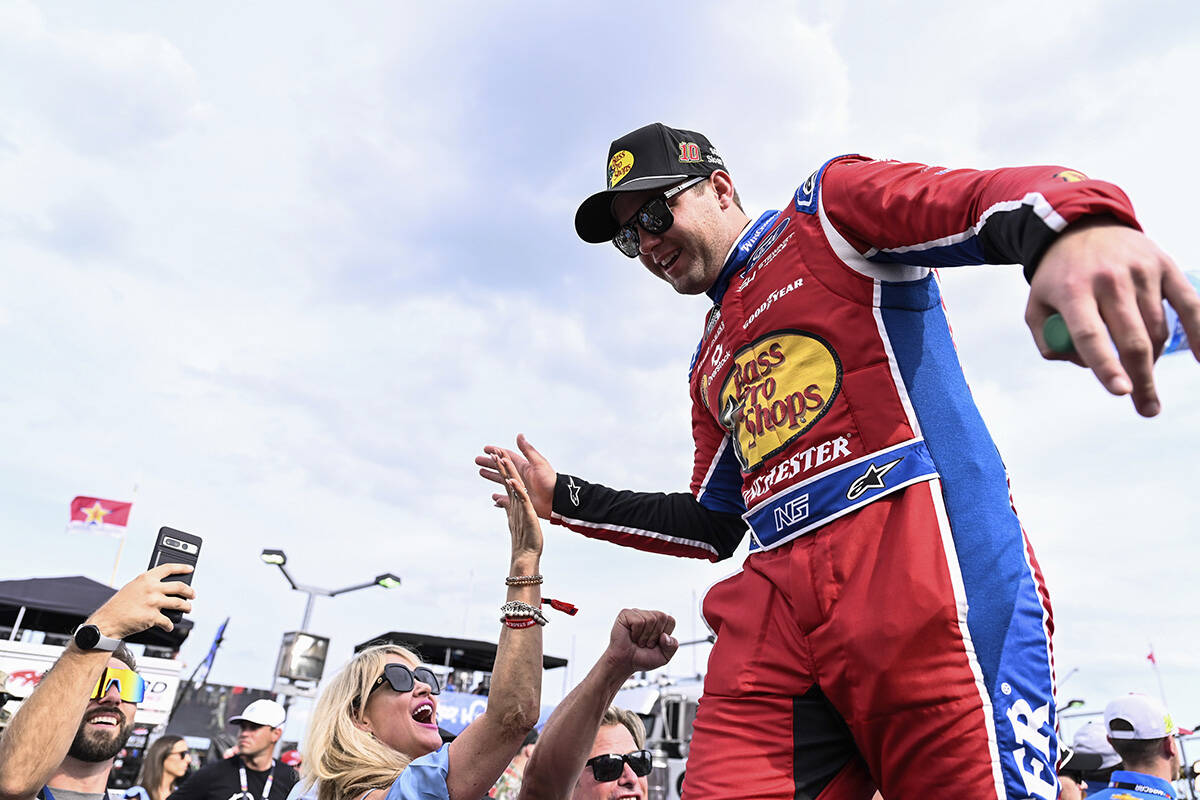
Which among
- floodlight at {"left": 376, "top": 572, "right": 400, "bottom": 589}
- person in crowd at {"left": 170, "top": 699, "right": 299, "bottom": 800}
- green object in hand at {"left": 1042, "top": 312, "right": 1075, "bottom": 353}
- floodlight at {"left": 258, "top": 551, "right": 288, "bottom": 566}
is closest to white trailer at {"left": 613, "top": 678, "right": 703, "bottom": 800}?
floodlight at {"left": 376, "top": 572, "right": 400, "bottom": 589}

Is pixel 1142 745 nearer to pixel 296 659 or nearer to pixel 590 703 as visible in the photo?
pixel 590 703

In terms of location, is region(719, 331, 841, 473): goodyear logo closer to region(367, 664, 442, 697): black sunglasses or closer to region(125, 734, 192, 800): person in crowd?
region(367, 664, 442, 697): black sunglasses

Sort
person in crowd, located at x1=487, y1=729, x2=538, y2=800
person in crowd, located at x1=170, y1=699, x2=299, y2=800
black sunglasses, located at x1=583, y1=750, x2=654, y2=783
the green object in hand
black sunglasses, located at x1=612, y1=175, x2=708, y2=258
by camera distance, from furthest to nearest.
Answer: person in crowd, located at x1=170, y1=699, x2=299, y2=800, person in crowd, located at x1=487, y1=729, x2=538, y2=800, black sunglasses, located at x1=583, y1=750, x2=654, y2=783, black sunglasses, located at x1=612, y1=175, x2=708, y2=258, the green object in hand

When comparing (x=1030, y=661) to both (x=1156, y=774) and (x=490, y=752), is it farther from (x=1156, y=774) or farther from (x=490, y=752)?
(x=1156, y=774)

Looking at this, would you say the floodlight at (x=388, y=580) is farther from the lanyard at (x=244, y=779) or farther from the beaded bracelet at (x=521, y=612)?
the beaded bracelet at (x=521, y=612)

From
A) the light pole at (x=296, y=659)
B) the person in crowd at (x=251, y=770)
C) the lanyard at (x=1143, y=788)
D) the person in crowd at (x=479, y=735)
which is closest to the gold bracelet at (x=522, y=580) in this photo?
the person in crowd at (x=479, y=735)

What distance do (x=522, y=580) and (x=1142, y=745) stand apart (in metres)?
4.24

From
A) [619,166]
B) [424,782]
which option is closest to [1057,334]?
[619,166]

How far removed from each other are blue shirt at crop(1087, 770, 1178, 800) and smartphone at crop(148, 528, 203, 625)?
16.1 ft

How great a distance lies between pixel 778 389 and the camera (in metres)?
1.97

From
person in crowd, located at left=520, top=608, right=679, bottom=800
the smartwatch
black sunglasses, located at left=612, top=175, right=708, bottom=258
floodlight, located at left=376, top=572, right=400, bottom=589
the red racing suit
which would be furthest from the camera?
floodlight, located at left=376, top=572, right=400, bottom=589

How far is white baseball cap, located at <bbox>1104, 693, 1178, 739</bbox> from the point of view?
186 inches

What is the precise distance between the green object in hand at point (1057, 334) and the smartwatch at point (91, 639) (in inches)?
113

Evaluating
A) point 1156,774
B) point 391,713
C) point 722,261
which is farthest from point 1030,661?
point 1156,774
